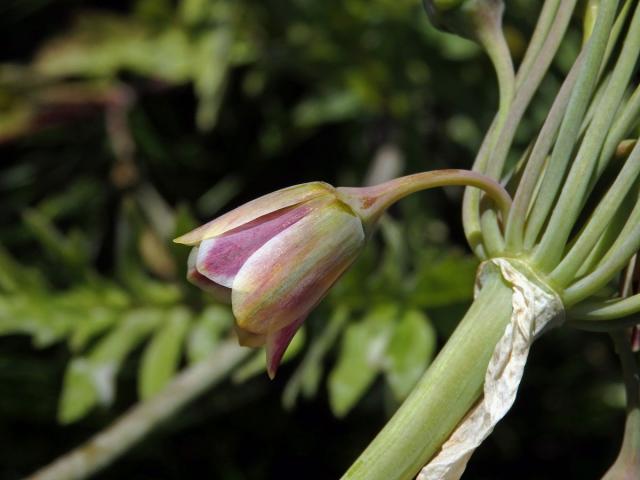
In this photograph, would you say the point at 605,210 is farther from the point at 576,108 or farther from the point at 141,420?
the point at 141,420

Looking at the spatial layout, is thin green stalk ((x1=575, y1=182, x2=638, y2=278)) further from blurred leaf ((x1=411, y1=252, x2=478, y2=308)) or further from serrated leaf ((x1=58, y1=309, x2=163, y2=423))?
serrated leaf ((x1=58, y1=309, x2=163, y2=423))

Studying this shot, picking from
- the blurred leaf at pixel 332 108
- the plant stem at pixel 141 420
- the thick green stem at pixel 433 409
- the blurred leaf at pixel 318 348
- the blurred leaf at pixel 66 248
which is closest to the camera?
the thick green stem at pixel 433 409

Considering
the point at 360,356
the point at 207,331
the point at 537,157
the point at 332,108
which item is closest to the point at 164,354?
the point at 207,331

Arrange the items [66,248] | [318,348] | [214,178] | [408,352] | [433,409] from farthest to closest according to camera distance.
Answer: [214,178] < [66,248] < [318,348] < [408,352] < [433,409]

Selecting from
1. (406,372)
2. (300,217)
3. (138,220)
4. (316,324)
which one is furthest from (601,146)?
(138,220)

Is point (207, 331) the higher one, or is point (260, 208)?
point (260, 208)

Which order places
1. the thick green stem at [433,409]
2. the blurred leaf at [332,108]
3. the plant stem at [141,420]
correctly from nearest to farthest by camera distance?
1. the thick green stem at [433,409]
2. the plant stem at [141,420]
3. the blurred leaf at [332,108]

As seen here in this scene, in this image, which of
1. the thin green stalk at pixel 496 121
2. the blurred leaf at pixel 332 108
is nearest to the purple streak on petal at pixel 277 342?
the thin green stalk at pixel 496 121

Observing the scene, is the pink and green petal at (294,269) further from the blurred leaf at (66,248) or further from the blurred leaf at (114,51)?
the blurred leaf at (114,51)
